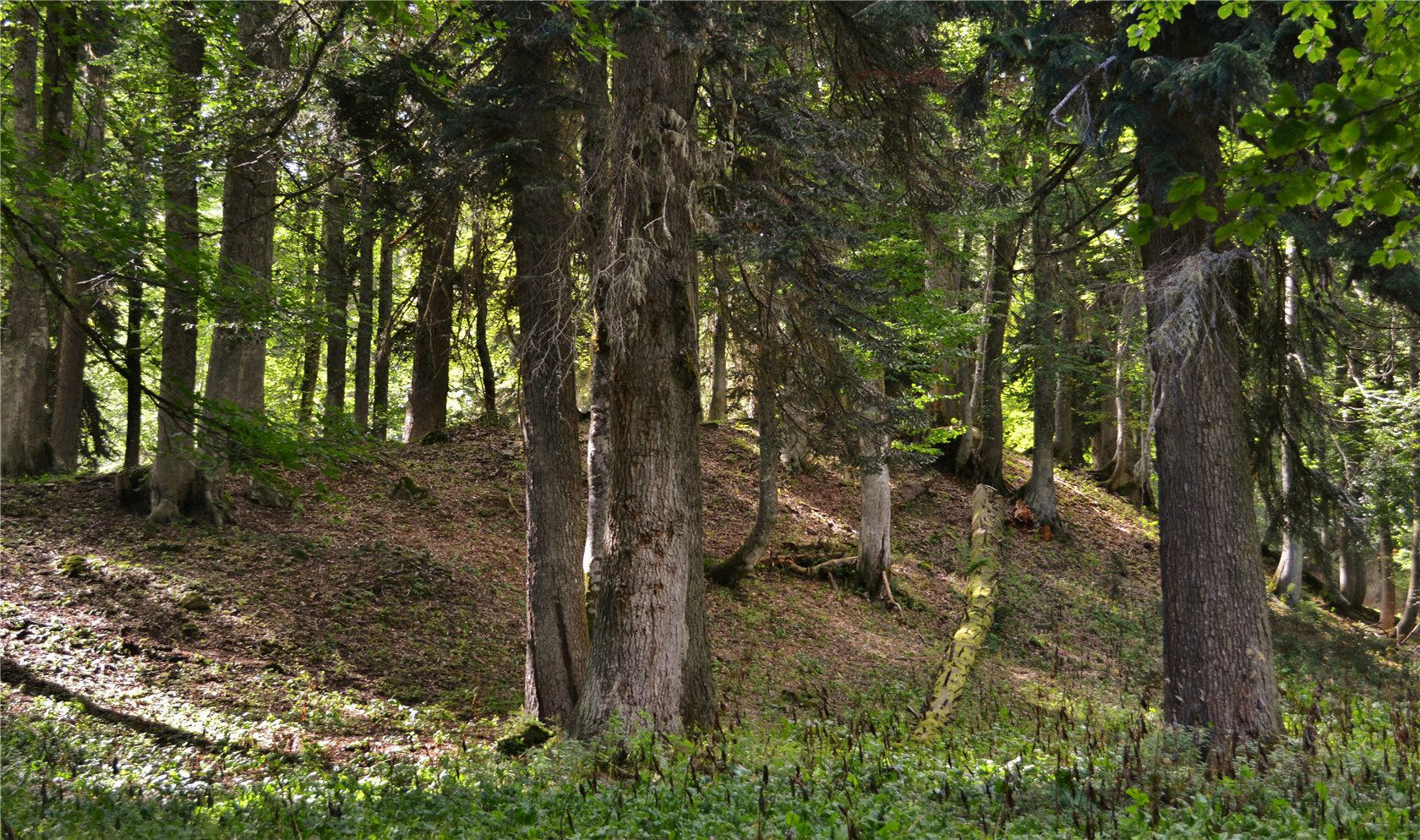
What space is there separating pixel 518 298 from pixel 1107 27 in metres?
6.56

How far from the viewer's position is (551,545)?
9.02m

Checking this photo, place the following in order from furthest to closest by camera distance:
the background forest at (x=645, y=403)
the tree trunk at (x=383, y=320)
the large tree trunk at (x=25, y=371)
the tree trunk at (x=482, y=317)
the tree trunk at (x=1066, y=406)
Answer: the tree trunk at (x=1066, y=406) → the tree trunk at (x=383, y=320) → the large tree trunk at (x=25, y=371) → the tree trunk at (x=482, y=317) → the background forest at (x=645, y=403)

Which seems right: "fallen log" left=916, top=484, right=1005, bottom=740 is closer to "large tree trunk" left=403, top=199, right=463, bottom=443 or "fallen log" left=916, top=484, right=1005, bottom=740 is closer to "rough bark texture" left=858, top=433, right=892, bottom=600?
"rough bark texture" left=858, top=433, right=892, bottom=600

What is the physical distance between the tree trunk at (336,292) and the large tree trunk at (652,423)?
7.82 feet

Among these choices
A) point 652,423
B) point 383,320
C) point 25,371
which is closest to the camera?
point 652,423

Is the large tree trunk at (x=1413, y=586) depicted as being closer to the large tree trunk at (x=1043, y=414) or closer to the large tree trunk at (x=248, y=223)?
the large tree trunk at (x=1043, y=414)

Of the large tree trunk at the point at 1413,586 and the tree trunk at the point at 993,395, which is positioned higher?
the tree trunk at the point at 993,395

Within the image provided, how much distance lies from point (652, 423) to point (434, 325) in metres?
4.62

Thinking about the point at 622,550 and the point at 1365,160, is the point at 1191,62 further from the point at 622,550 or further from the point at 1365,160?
the point at 622,550

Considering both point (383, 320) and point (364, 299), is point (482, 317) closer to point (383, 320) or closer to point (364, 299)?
point (364, 299)

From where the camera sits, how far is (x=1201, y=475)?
7305 mm

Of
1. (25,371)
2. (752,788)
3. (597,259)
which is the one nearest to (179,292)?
(597,259)

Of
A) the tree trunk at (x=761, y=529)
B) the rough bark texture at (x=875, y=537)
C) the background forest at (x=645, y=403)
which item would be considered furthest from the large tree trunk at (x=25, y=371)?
the rough bark texture at (x=875, y=537)

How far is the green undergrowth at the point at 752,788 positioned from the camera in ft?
13.7
